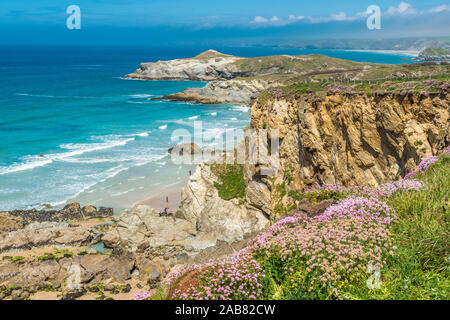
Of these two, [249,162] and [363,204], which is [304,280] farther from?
[249,162]

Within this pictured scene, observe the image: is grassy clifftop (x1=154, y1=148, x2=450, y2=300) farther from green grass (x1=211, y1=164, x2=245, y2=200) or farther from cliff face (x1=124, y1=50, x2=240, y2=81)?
cliff face (x1=124, y1=50, x2=240, y2=81)

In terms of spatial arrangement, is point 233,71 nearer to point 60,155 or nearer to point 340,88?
point 60,155

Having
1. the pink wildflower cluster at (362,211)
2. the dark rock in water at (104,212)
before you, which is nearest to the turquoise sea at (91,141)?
the dark rock in water at (104,212)

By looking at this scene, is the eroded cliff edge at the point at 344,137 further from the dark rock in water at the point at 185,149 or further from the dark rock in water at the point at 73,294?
the dark rock in water at the point at 185,149

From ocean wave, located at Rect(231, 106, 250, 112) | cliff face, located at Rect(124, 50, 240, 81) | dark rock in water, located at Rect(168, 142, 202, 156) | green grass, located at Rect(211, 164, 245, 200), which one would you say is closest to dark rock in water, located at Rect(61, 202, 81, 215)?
green grass, located at Rect(211, 164, 245, 200)

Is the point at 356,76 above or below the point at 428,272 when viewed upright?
above
